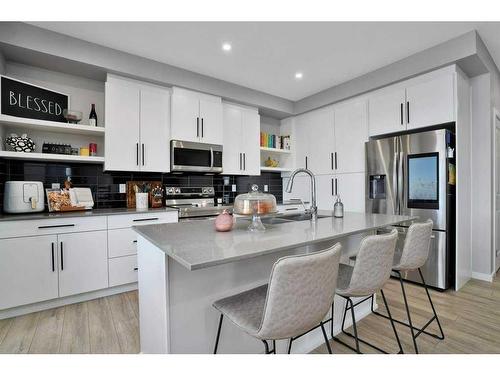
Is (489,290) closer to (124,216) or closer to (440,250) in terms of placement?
(440,250)

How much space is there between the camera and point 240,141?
3.86 meters

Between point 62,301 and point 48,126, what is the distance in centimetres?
169

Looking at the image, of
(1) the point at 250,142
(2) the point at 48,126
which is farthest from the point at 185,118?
(2) the point at 48,126

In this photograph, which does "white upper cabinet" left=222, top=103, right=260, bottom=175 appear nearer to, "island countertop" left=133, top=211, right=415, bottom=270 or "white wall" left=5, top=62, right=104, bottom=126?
"white wall" left=5, top=62, right=104, bottom=126

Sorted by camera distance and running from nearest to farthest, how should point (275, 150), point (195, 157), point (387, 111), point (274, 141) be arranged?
point (387, 111) → point (195, 157) → point (275, 150) → point (274, 141)

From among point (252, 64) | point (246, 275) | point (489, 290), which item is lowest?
point (489, 290)

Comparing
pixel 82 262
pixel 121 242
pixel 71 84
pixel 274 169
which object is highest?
pixel 71 84

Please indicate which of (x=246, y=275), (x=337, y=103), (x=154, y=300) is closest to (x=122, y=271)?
(x=154, y=300)

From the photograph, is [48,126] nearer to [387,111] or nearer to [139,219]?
[139,219]

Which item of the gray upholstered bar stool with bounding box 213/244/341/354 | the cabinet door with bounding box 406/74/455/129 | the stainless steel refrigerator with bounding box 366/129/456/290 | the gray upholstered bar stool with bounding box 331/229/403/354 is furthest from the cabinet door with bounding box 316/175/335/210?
the gray upholstered bar stool with bounding box 213/244/341/354

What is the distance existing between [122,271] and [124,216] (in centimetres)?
57

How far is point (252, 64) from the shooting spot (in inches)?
120

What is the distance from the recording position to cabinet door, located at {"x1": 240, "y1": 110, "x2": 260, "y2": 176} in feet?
12.8

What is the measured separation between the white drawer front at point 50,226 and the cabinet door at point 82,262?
6cm
